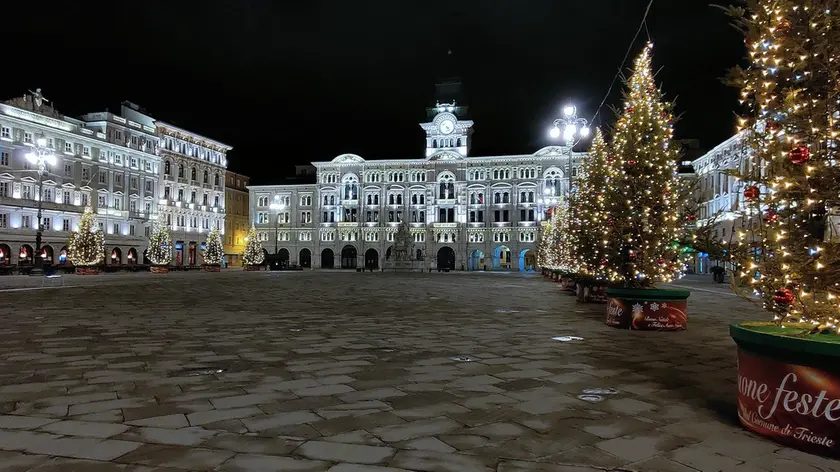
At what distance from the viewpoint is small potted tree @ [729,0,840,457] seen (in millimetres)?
5121

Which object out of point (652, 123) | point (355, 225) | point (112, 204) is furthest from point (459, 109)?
point (652, 123)

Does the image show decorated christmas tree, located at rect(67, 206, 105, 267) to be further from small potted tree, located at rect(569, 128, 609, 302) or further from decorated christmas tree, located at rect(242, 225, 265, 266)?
small potted tree, located at rect(569, 128, 609, 302)

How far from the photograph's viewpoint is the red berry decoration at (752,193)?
6.17 meters

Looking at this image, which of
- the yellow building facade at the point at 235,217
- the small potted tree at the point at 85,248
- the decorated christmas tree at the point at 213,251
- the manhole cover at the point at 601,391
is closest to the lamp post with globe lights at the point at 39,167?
the small potted tree at the point at 85,248

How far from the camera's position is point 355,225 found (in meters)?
89.5

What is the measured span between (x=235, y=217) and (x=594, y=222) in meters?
87.2

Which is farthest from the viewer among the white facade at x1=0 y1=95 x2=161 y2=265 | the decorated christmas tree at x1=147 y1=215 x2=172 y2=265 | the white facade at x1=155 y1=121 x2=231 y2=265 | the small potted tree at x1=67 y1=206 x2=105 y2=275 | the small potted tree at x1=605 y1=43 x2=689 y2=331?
the white facade at x1=155 y1=121 x2=231 y2=265

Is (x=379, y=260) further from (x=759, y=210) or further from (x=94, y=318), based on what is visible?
(x=759, y=210)

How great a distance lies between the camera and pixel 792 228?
5.92m

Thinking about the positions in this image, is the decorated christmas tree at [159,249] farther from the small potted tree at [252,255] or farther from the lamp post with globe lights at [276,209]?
the lamp post with globe lights at [276,209]

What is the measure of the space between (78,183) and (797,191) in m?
69.4

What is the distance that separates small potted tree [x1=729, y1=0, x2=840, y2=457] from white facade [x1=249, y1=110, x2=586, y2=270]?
73.8m

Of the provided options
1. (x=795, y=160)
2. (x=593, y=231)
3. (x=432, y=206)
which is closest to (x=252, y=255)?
(x=432, y=206)

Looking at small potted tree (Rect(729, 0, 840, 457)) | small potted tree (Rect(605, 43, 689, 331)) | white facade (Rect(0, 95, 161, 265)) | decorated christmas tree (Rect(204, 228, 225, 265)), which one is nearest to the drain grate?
small potted tree (Rect(729, 0, 840, 457))
